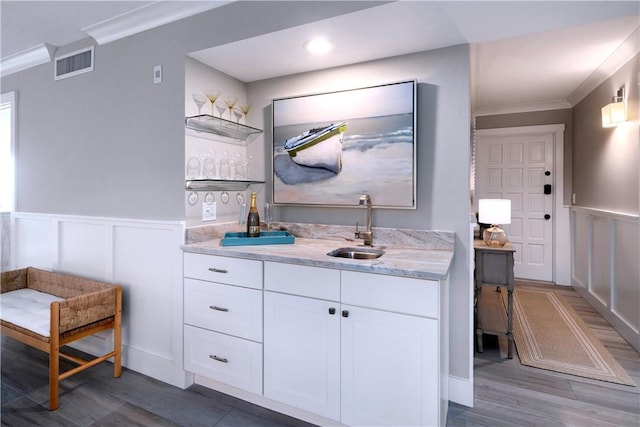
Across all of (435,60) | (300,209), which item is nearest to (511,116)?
(435,60)

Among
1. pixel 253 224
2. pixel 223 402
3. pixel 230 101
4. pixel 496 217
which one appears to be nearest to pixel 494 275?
pixel 496 217

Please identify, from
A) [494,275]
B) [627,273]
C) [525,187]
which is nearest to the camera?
[494,275]

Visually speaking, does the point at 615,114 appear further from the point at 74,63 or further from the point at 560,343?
the point at 74,63

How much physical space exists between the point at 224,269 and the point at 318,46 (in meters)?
1.46

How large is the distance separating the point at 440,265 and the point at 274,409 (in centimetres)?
127

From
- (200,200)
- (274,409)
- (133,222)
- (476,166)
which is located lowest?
(274,409)

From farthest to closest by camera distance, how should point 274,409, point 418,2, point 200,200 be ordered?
point 200,200
point 274,409
point 418,2

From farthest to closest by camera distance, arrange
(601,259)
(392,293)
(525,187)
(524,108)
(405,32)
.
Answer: (525,187) → (524,108) → (601,259) → (405,32) → (392,293)

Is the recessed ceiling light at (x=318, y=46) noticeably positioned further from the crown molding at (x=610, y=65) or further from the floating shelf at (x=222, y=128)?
the crown molding at (x=610, y=65)

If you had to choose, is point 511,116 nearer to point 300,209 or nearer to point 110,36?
point 300,209

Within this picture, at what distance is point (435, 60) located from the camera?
205 cm

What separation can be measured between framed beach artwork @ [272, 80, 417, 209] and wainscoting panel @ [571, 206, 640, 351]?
212cm

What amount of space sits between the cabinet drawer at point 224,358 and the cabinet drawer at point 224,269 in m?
0.34

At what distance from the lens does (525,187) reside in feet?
15.5
